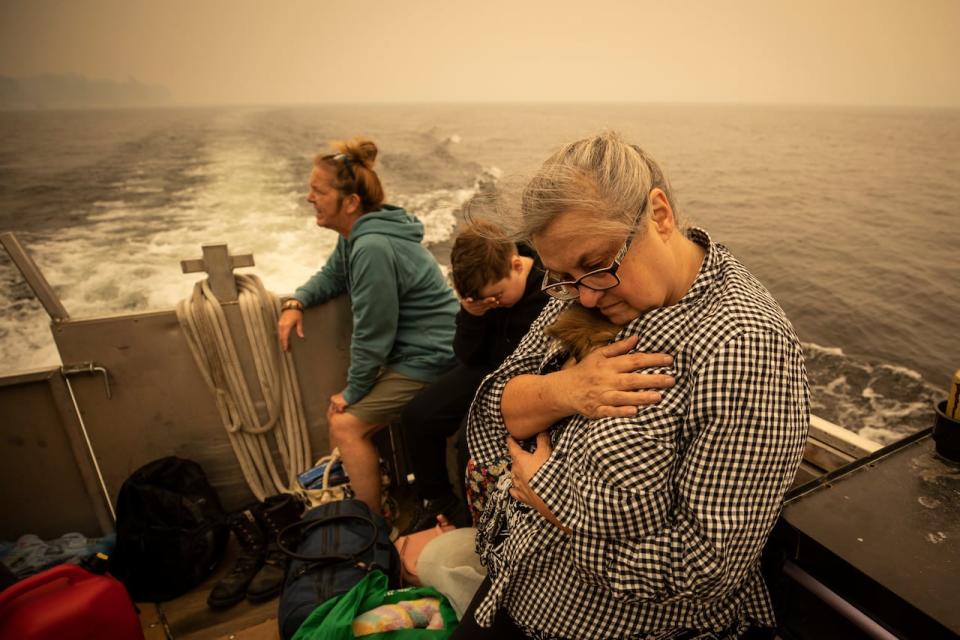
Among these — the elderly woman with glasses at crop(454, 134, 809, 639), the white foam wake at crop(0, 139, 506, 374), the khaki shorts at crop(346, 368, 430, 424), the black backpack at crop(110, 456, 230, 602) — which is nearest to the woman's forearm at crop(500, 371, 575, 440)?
the elderly woman with glasses at crop(454, 134, 809, 639)

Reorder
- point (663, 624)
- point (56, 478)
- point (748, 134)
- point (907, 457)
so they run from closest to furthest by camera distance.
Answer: point (663, 624) → point (907, 457) → point (56, 478) → point (748, 134)

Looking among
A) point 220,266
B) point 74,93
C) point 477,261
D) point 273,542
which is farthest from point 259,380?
point 74,93

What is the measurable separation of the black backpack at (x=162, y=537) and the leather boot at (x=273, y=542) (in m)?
0.16

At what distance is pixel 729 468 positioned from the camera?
24.7 inches

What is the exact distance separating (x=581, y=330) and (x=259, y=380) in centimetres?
153

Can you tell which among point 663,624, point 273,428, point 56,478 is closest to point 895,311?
point 663,624

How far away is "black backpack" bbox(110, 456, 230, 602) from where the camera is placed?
1.65 m

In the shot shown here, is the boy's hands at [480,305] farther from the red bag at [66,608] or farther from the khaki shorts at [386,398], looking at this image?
the red bag at [66,608]

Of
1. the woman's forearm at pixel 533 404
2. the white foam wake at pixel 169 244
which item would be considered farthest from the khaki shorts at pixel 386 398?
the white foam wake at pixel 169 244

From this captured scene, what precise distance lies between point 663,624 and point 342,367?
1.54 m

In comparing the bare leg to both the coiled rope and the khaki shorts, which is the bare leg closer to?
the khaki shorts

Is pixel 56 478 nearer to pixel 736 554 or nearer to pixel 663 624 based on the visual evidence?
pixel 663 624

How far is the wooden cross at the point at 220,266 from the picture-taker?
68.7 inches

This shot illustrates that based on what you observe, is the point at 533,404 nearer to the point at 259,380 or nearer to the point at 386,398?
the point at 386,398
